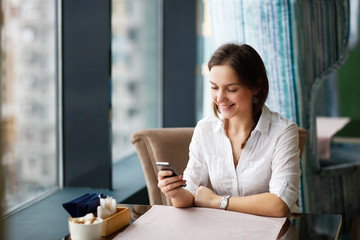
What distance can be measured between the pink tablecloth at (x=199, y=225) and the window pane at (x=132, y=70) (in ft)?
6.46

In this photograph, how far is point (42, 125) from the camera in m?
2.50

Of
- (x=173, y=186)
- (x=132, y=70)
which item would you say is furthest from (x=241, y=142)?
(x=132, y=70)

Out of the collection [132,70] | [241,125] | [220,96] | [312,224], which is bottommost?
[312,224]

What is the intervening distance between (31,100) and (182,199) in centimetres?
124

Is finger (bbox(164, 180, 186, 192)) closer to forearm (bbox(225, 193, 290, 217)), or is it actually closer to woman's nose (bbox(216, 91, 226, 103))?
forearm (bbox(225, 193, 290, 217))

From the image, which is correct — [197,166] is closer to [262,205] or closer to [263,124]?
[263,124]

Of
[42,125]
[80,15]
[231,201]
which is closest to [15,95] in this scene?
[42,125]

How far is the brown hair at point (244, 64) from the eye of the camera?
1.73 m

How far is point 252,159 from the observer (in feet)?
5.85

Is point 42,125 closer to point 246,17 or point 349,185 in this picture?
point 246,17

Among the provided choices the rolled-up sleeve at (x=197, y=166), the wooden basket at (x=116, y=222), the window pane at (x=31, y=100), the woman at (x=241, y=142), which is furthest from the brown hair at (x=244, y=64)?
the window pane at (x=31, y=100)

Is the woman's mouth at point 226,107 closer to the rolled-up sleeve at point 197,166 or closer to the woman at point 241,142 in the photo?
the woman at point 241,142

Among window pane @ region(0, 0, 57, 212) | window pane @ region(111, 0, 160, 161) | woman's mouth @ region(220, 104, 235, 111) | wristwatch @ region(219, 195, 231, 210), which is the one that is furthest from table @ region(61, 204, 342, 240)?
window pane @ region(111, 0, 160, 161)

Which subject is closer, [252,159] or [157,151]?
[252,159]
